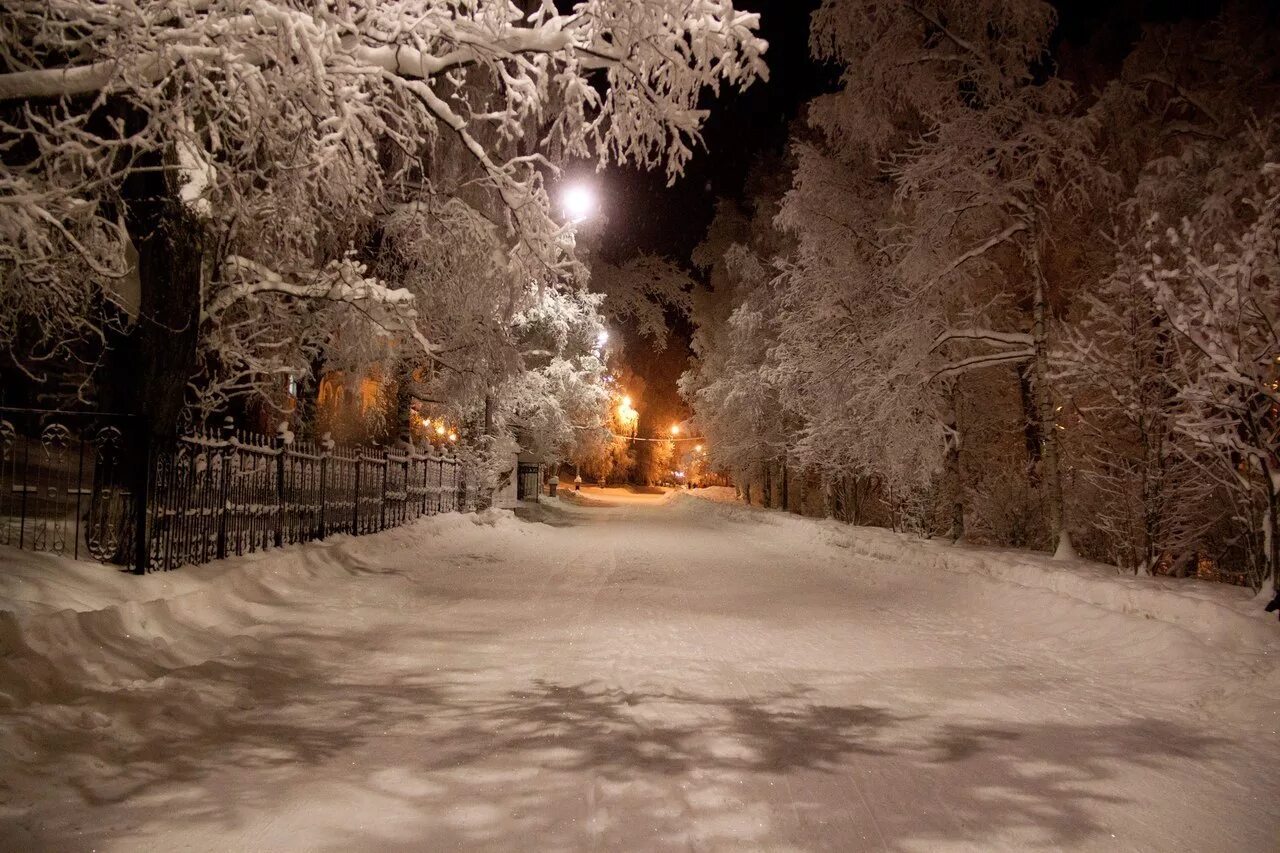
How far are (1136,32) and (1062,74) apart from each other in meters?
2.02

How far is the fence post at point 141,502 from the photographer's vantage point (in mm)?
7715

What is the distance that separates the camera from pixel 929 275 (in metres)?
14.9

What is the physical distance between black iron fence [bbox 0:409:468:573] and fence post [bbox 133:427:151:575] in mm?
11

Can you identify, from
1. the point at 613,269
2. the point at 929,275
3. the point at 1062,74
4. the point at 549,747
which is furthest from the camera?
the point at 613,269

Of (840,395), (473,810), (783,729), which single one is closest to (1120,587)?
(783,729)

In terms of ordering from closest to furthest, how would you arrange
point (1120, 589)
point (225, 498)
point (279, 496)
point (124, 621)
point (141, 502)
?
1. point (124, 621)
2. point (141, 502)
3. point (1120, 589)
4. point (225, 498)
5. point (279, 496)

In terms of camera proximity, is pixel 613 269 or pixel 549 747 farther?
pixel 613 269

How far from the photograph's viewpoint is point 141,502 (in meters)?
7.79

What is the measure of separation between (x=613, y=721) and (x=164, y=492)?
5.72m

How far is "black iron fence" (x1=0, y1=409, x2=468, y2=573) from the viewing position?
25.7ft

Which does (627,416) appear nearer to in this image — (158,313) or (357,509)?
(357,509)

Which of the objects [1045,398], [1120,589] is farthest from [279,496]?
[1045,398]

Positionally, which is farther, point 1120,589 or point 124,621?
point 1120,589

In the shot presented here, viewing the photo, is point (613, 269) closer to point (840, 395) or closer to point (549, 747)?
point (840, 395)
